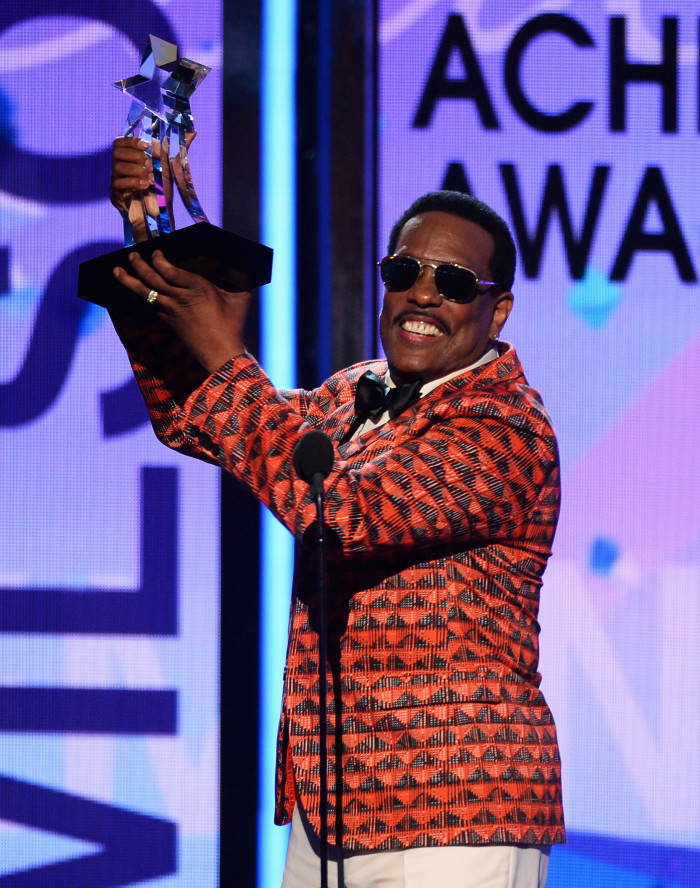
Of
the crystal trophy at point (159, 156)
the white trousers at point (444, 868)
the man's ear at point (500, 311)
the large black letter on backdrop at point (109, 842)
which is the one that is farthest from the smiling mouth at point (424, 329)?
the large black letter on backdrop at point (109, 842)

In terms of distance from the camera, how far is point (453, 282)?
5.71ft

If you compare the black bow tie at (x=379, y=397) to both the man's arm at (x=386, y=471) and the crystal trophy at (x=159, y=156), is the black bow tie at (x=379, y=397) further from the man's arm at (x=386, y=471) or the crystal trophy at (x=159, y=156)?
the crystal trophy at (x=159, y=156)

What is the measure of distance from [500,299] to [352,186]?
95 centimetres

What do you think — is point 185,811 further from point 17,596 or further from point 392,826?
point 392,826

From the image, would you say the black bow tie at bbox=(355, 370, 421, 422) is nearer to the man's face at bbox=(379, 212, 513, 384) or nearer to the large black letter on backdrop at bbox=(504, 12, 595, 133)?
the man's face at bbox=(379, 212, 513, 384)

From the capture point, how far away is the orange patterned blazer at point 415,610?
147cm

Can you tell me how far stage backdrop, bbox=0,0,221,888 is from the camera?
274cm

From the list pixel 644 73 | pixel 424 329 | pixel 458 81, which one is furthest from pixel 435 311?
pixel 644 73

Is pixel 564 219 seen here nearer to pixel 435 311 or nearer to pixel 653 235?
pixel 653 235

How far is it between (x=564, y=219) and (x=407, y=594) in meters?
1.38

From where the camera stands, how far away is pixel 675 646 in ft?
8.61

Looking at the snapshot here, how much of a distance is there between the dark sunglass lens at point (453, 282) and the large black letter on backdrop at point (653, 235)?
1028mm

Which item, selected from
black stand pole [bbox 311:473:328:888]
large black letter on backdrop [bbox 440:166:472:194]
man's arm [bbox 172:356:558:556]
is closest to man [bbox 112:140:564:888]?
man's arm [bbox 172:356:558:556]

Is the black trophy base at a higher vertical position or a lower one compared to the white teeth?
higher
